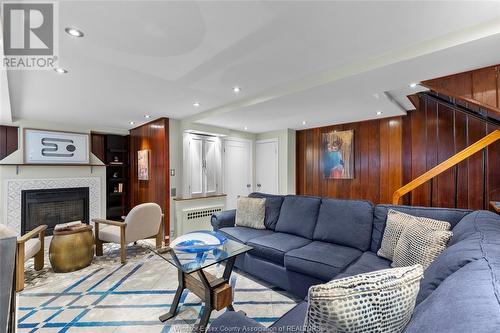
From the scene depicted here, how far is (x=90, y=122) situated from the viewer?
4.62 m

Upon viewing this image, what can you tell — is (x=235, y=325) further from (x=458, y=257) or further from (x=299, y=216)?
(x=299, y=216)

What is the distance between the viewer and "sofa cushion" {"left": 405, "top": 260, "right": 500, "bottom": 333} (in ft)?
1.79

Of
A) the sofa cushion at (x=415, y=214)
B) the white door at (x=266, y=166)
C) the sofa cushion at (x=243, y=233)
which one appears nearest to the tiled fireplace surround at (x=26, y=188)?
the sofa cushion at (x=243, y=233)

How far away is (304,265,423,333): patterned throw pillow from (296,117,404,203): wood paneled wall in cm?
397

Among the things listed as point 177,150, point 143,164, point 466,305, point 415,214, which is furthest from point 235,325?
point 143,164

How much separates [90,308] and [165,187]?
2174 mm

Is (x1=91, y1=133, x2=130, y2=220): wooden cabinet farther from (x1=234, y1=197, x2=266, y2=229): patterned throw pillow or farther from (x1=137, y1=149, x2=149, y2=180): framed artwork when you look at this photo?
(x1=234, y1=197, x2=266, y2=229): patterned throw pillow

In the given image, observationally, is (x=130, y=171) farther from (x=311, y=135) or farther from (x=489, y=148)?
(x=489, y=148)

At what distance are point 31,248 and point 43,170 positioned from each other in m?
2.22

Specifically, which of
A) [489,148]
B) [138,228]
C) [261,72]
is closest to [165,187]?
[138,228]

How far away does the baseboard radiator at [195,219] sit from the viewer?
4.18m

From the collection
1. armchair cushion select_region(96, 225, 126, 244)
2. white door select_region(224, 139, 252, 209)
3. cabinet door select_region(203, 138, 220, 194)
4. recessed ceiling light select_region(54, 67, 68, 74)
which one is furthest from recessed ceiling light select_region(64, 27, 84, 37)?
white door select_region(224, 139, 252, 209)

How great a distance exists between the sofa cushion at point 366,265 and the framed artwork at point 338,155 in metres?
2.77

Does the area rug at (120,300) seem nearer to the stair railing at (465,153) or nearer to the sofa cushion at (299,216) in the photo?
the sofa cushion at (299,216)
